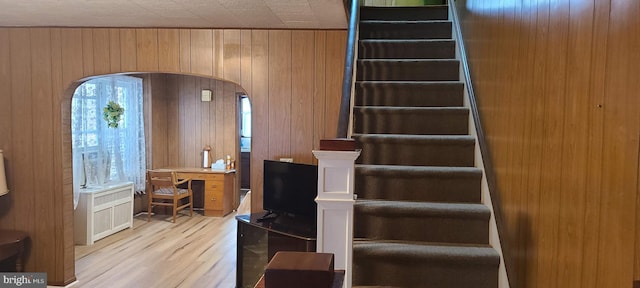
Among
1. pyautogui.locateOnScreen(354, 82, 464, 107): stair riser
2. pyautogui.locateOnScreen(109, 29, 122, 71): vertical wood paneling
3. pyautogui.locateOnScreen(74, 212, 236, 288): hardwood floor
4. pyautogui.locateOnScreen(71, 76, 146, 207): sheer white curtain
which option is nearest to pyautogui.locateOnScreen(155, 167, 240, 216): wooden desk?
pyautogui.locateOnScreen(74, 212, 236, 288): hardwood floor

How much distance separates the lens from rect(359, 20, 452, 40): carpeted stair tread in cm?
409

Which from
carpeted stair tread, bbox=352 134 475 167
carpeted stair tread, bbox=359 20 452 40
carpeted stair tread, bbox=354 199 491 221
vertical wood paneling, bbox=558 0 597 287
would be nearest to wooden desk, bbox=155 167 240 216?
carpeted stair tread, bbox=359 20 452 40

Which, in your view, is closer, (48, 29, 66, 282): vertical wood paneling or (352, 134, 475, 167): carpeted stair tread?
(352, 134, 475, 167): carpeted stair tread

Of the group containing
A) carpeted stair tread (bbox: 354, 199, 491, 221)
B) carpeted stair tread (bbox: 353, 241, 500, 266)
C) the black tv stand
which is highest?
carpeted stair tread (bbox: 354, 199, 491, 221)

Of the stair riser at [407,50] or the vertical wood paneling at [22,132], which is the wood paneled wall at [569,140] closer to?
the stair riser at [407,50]

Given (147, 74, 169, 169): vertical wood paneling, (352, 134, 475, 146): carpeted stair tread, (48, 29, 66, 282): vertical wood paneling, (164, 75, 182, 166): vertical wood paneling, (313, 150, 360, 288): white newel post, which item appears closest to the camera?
(313, 150, 360, 288): white newel post

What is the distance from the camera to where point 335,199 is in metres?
2.04

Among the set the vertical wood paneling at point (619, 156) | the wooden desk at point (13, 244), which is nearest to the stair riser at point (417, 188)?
the vertical wood paneling at point (619, 156)

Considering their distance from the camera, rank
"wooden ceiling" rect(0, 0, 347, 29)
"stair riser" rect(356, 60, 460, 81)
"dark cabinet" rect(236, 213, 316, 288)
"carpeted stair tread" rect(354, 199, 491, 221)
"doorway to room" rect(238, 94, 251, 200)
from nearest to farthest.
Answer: "carpeted stair tread" rect(354, 199, 491, 221) → "wooden ceiling" rect(0, 0, 347, 29) → "stair riser" rect(356, 60, 460, 81) → "dark cabinet" rect(236, 213, 316, 288) → "doorway to room" rect(238, 94, 251, 200)

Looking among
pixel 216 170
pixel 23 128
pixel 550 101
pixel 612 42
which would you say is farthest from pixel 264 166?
pixel 216 170

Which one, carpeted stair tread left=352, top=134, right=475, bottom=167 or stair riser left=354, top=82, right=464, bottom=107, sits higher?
stair riser left=354, top=82, right=464, bottom=107

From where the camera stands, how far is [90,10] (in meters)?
3.36

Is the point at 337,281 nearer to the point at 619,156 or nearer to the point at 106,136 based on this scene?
the point at 619,156

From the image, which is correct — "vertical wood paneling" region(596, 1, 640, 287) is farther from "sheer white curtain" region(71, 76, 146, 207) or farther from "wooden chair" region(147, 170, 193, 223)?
"wooden chair" region(147, 170, 193, 223)
